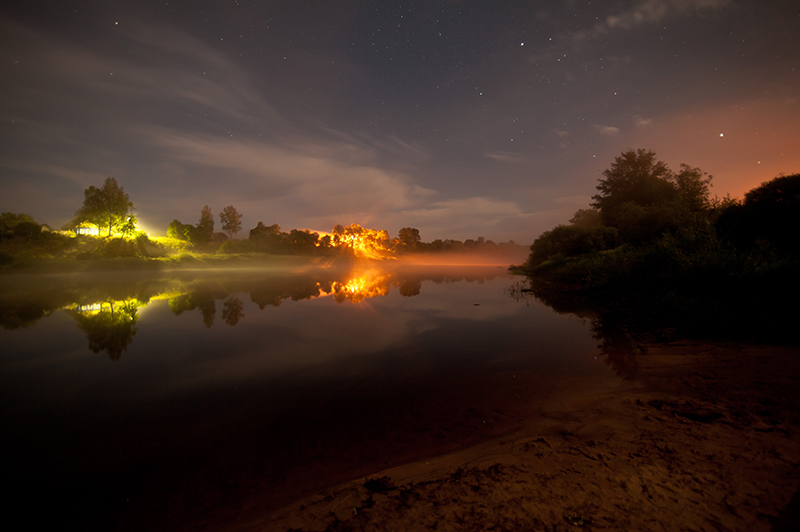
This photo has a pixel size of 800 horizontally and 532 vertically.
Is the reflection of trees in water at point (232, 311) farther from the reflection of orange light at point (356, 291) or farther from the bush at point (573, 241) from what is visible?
the bush at point (573, 241)

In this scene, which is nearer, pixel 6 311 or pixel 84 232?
pixel 6 311

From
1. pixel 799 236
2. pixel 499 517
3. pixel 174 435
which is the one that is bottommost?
pixel 174 435

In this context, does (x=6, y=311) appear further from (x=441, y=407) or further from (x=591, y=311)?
(x=591, y=311)

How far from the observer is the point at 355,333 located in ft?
31.2

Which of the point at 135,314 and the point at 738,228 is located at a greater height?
the point at 738,228

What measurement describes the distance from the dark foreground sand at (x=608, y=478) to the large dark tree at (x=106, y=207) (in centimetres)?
6200

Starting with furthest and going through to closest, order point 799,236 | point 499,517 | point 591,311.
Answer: point 591,311 < point 799,236 < point 499,517

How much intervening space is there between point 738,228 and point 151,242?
73.3 m

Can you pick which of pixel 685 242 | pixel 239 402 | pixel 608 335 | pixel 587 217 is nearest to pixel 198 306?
pixel 239 402

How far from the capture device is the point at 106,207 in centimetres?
4447

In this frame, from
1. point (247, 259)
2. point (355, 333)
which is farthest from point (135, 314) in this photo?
point (247, 259)

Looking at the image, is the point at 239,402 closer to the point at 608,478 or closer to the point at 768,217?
the point at 608,478

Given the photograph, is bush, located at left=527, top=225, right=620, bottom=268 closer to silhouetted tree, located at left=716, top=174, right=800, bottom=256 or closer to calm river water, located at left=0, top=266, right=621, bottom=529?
silhouetted tree, located at left=716, top=174, right=800, bottom=256

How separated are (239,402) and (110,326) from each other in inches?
336
